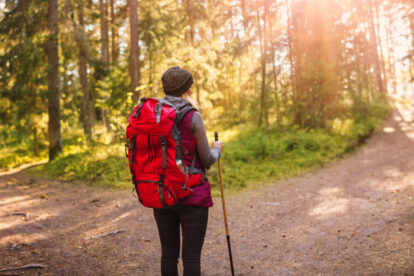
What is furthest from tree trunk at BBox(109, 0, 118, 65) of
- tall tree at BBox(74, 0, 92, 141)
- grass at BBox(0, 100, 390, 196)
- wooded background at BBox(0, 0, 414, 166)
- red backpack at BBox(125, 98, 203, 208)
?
red backpack at BBox(125, 98, 203, 208)

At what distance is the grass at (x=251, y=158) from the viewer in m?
9.68

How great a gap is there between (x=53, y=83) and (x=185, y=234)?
41.7 ft

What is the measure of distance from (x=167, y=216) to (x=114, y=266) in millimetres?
2480

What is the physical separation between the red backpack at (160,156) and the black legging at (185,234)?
19 cm

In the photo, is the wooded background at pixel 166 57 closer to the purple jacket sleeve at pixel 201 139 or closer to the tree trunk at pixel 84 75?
the tree trunk at pixel 84 75

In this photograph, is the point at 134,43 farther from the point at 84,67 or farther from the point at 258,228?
the point at 258,228

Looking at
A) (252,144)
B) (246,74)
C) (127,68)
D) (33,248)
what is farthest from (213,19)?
(33,248)

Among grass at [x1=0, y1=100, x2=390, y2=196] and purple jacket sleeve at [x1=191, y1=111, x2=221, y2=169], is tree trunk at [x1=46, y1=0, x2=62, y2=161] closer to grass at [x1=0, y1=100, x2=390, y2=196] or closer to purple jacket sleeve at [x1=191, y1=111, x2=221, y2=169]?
grass at [x1=0, y1=100, x2=390, y2=196]

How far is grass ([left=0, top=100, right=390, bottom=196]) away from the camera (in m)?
9.68

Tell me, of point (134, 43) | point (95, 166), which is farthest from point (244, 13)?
point (95, 166)

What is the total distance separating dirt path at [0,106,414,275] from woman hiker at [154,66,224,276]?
1928 mm

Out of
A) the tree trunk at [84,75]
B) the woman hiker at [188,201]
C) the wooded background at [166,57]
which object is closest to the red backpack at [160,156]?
the woman hiker at [188,201]

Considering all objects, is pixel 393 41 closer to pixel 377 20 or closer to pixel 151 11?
pixel 377 20

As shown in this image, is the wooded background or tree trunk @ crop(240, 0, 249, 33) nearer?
the wooded background
